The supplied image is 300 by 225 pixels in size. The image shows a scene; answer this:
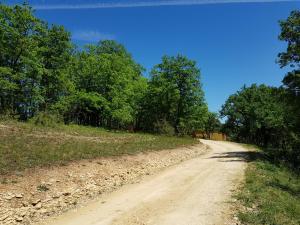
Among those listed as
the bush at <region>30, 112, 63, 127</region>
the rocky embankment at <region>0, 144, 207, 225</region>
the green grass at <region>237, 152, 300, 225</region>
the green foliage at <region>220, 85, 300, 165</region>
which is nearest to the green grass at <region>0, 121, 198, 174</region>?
the rocky embankment at <region>0, 144, 207, 225</region>

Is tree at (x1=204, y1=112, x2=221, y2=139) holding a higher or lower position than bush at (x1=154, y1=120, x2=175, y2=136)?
higher

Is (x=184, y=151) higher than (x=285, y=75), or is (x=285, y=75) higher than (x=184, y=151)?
(x=285, y=75)

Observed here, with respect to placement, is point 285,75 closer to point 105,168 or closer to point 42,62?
point 105,168

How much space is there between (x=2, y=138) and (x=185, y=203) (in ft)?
37.0

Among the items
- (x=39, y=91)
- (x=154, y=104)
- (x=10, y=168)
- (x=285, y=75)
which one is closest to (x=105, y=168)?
(x=10, y=168)

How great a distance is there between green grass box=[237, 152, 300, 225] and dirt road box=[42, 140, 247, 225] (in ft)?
2.17

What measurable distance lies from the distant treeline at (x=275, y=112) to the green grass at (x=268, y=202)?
15.0 metres

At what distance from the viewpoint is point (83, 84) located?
58781 millimetres

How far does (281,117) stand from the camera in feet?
170

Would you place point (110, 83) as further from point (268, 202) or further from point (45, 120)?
point (268, 202)

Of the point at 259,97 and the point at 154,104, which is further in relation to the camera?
the point at 259,97

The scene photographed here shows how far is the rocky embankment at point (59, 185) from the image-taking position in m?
11.2

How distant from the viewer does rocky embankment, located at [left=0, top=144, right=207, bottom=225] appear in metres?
11.2

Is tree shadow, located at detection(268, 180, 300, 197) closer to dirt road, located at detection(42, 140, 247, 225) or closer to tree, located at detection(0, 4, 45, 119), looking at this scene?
dirt road, located at detection(42, 140, 247, 225)
